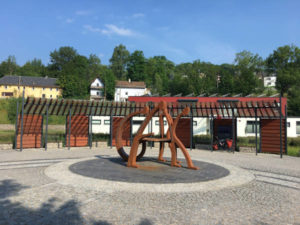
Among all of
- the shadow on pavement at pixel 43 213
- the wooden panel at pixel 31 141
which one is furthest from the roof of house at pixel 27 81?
the shadow on pavement at pixel 43 213

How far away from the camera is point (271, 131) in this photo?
18.8 meters

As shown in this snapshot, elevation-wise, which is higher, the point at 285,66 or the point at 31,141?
the point at 285,66

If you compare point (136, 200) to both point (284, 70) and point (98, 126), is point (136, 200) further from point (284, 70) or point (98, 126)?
point (284, 70)

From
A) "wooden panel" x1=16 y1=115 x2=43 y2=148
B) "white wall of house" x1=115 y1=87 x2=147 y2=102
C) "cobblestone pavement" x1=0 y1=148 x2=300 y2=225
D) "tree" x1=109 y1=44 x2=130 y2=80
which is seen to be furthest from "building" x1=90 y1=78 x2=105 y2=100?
"cobblestone pavement" x1=0 y1=148 x2=300 y2=225

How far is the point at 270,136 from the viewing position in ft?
61.7

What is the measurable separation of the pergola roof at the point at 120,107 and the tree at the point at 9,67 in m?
67.4

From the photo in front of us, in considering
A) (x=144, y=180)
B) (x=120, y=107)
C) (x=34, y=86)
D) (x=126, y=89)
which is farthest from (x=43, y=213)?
(x=34, y=86)

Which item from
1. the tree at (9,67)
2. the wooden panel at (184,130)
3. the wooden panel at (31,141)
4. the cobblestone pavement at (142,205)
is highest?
the tree at (9,67)

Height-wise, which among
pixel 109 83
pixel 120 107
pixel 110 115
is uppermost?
pixel 109 83

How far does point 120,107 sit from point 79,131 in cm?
417

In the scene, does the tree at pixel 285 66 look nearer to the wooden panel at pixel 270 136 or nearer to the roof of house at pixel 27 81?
the wooden panel at pixel 270 136

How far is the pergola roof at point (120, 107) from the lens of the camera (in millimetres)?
18720

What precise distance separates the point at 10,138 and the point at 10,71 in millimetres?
67002

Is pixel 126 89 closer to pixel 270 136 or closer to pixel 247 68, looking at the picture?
pixel 247 68
